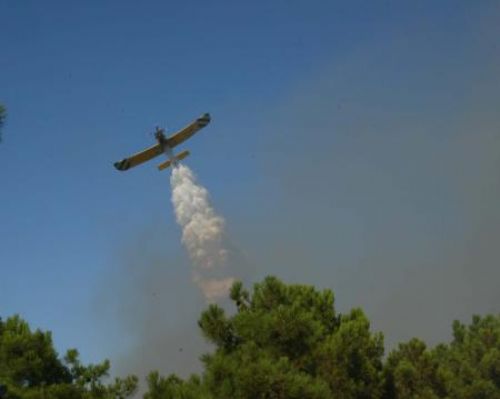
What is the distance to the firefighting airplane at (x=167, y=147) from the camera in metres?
55.9

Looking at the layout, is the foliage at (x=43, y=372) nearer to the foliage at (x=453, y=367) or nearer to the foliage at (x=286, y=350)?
the foliage at (x=286, y=350)

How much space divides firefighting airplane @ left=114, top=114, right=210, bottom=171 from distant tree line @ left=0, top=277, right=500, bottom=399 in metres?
28.8

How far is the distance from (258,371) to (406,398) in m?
11.7

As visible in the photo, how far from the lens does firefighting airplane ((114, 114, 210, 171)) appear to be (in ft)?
184

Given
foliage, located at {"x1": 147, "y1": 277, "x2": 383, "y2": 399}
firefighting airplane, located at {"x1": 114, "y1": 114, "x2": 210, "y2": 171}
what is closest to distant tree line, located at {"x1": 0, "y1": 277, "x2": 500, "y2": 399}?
foliage, located at {"x1": 147, "y1": 277, "x2": 383, "y2": 399}

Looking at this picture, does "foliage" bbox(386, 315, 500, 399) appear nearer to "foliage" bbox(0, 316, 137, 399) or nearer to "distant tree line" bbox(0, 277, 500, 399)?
"distant tree line" bbox(0, 277, 500, 399)

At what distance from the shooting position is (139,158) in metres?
56.3

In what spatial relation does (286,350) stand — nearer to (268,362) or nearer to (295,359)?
(295,359)

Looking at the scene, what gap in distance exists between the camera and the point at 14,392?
2405cm

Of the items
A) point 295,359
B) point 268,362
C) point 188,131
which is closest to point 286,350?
point 295,359

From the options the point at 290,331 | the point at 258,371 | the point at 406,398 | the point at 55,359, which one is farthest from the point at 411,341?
the point at 55,359

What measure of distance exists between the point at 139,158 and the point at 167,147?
106 inches

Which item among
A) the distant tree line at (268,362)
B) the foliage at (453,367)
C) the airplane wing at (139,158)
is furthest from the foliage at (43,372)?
the airplane wing at (139,158)

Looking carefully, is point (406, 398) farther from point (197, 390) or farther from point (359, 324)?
point (197, 390)
